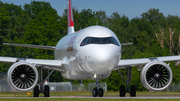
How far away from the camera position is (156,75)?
20672 millimetres

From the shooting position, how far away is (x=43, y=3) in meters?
83.6

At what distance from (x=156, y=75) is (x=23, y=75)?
7.68 m

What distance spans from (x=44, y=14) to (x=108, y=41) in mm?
54453

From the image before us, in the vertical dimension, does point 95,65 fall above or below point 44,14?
below

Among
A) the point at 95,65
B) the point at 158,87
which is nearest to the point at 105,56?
the point at 95,65

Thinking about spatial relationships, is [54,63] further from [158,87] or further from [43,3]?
[43,3]

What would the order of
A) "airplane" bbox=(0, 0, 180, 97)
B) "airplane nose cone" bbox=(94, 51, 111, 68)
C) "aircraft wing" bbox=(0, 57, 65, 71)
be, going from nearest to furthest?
"airplane nose cone" bbox=(94, 51, 111, 68), "airplane" bbox=(0, 0, 180, 97), "aircraft wing" bbox=(0, 57, 65, 71)

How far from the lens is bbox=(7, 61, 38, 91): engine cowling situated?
19.7m

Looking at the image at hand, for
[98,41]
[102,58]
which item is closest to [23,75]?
[98,41]

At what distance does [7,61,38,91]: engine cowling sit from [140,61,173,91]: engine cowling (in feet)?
20.4

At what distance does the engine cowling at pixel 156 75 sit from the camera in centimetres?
2025

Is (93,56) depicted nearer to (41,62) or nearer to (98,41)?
(98,41)

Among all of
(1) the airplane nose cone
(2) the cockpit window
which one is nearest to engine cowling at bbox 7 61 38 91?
(2) the cockpit window

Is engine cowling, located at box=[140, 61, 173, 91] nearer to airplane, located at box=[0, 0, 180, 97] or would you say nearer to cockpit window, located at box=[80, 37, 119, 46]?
airplane, located at box=[0, 0, 180, 97]
